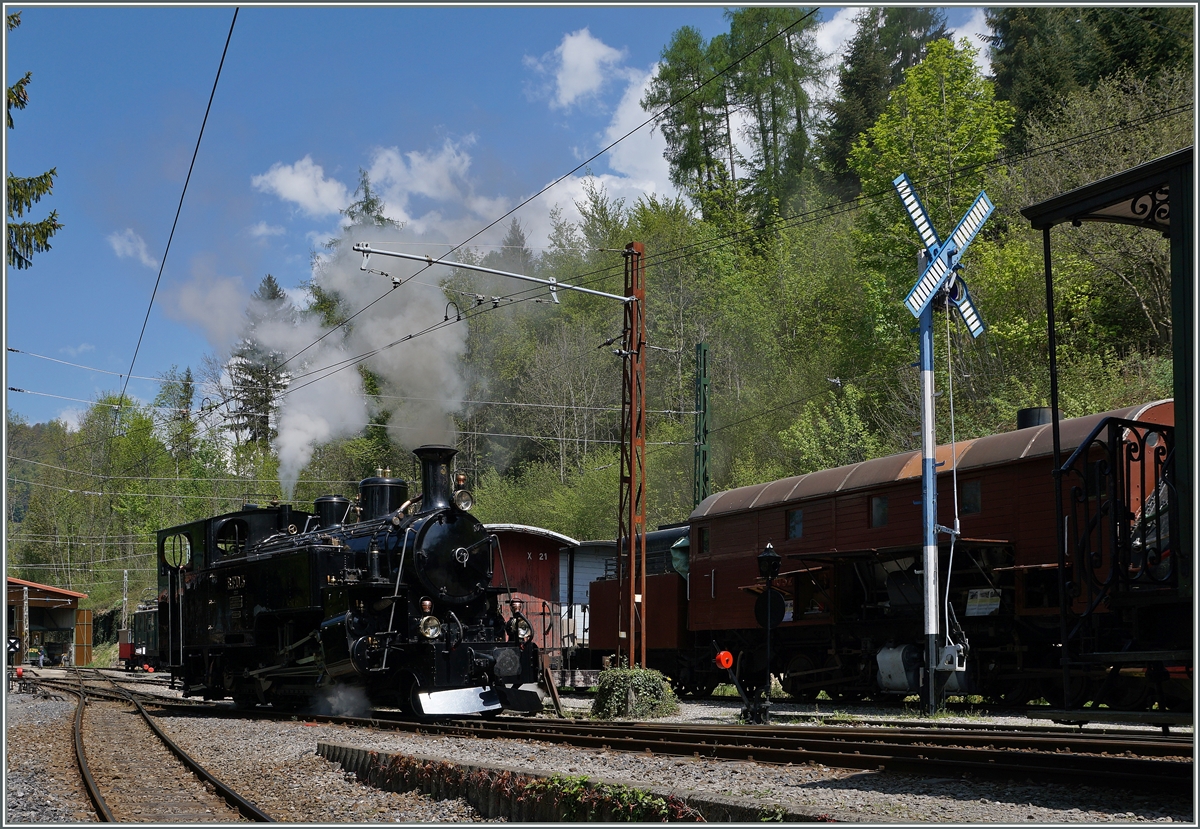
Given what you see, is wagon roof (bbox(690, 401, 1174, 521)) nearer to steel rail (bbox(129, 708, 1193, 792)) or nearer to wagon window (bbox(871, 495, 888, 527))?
wagon window (bbox(871, 495, 888, 527))

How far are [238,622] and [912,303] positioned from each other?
38.6 feet

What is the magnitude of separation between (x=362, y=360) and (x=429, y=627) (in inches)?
681

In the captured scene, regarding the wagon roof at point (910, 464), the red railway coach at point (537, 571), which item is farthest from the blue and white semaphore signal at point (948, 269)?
the red railway coach at point (537, 571)

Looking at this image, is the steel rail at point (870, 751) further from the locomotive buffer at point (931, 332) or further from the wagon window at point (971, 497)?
the wagon window at point (971, 497)

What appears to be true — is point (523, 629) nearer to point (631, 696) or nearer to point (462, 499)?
point (631, 696)

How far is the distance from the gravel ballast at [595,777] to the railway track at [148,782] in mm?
231

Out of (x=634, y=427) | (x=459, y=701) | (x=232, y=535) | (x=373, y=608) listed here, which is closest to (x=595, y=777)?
(x=459, y=701)

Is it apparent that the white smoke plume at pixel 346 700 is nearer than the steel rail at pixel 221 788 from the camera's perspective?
No

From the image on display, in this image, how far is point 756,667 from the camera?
20047 millimetres

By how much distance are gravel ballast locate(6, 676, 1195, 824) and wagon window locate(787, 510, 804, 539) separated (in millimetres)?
6169

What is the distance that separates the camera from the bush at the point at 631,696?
16.0m

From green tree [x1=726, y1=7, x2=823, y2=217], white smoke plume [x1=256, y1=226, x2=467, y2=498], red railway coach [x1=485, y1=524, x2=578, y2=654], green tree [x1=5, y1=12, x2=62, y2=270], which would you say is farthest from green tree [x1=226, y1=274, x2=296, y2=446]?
green tree [x1=726, y1=7, x2=823, y2=217]

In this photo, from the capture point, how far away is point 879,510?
17.0 m

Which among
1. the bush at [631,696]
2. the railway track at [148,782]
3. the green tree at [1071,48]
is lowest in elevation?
the bush at [631,696]
